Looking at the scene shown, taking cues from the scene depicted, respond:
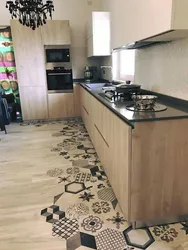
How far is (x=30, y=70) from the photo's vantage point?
4.49 metres

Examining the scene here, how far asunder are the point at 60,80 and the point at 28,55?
82 centimetres

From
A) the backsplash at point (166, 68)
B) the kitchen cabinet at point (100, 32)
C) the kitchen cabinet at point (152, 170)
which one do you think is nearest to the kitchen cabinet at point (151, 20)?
the backsplash at point (166, 68)

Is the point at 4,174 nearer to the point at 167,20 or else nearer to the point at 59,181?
the point at 59,181

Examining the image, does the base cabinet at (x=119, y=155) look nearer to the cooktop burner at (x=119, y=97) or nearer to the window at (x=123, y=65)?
the cooktop burner at (x=119, y=97)

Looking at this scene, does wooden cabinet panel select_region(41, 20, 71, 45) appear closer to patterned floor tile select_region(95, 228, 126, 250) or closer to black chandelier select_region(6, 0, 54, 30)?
black chandelier select_region(6, 0, 54, 30)

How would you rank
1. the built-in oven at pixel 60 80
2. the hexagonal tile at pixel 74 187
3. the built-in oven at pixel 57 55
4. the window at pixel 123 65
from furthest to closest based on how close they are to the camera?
the built-in oven at pixel 60 80 → the built-in oven at pixel 57 55 → the window at pixel 123 65 → the hexagonal tile at pixel 74 187

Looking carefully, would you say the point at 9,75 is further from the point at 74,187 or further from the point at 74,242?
the point at 74,242

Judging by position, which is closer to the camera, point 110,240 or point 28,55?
point 110,240

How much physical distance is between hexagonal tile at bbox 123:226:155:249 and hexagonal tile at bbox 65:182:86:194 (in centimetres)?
69

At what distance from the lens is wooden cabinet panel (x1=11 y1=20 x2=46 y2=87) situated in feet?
14.1

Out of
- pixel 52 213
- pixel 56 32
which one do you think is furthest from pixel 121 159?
pixel 56 32

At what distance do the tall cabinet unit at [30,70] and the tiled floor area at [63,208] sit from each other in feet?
5.28

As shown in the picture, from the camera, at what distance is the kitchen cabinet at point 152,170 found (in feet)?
4.76

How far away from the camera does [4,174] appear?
253cm
